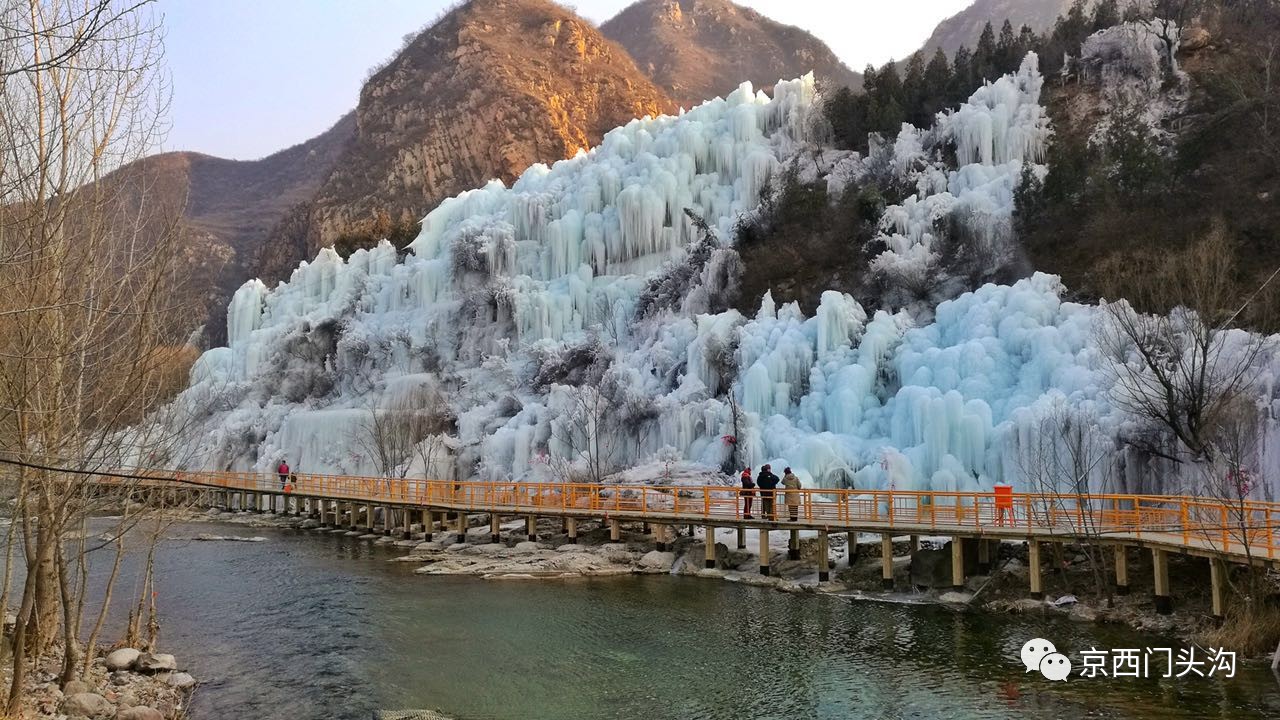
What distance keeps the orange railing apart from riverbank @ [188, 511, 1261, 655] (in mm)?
763

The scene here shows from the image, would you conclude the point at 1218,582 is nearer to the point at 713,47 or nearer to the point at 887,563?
the point at 887,563

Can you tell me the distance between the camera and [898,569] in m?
18.4

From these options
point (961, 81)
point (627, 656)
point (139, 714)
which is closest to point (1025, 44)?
point (961, 81)

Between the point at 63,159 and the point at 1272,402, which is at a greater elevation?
the point at 63,159

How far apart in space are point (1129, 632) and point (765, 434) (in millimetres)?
12820

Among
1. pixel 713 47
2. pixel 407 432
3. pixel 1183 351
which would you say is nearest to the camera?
pixel 1183 351

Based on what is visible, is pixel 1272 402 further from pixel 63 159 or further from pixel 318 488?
pixel 318 488

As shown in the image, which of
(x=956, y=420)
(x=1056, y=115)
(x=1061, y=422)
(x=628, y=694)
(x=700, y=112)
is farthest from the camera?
(x=700, y=112)

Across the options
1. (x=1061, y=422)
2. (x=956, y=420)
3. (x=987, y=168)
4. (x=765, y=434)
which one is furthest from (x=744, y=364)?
(x=987, y=168)

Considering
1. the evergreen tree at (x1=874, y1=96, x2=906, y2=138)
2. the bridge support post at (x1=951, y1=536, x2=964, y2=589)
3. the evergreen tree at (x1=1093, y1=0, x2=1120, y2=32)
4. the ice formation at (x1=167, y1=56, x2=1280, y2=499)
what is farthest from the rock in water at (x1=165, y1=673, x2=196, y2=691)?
the evergreen tree at (x1=1093, y1=0, x2=1120, y2=32)

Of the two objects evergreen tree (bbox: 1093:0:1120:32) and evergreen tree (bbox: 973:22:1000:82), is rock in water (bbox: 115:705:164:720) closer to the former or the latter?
evergreen tree (bbox: 973:22:1000:82)

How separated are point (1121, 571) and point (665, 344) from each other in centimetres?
1957

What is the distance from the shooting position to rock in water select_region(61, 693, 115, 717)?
9633 mm

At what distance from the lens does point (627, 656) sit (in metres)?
13.4
